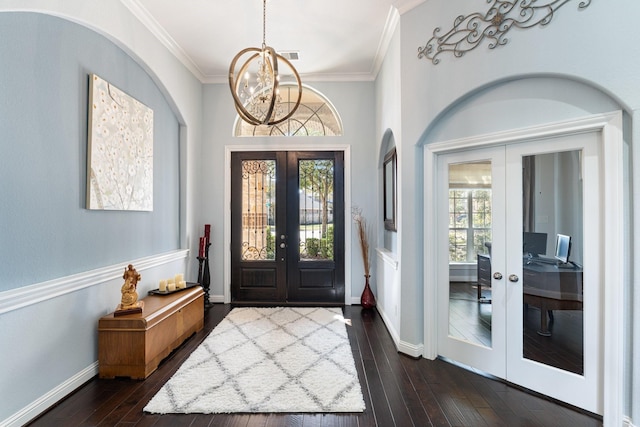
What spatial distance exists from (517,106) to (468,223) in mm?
1067

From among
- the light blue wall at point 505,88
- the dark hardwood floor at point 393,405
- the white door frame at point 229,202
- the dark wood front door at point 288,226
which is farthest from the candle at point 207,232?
the light blue wall at point 505,88

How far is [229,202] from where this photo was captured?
16.0ft

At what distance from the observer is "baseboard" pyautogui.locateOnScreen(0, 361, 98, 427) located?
204 centimetres

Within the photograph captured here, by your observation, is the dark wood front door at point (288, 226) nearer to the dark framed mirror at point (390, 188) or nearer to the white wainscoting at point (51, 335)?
the dark framed mirror at point (390, 188)

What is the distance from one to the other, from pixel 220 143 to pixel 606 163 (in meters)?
4.61

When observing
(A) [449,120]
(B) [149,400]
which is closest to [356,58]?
(A) [449,120]

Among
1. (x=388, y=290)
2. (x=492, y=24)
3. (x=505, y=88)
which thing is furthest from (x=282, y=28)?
(x=388, y=290)

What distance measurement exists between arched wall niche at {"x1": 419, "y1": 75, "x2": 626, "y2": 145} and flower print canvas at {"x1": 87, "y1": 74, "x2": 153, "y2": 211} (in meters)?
3.02

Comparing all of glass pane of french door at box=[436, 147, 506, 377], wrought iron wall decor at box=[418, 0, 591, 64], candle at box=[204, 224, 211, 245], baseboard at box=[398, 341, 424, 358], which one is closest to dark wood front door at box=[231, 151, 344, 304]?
candle at box=[204, 224, 211, 245]

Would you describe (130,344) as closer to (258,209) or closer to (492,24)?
(258,209)

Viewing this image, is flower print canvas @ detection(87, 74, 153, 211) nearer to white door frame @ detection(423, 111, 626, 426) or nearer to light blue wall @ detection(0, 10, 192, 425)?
light blue wall @ detection(0, 10, 192, 425)

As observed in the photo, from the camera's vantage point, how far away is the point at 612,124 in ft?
6.58

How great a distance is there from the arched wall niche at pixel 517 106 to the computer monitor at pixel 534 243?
2.91 ft

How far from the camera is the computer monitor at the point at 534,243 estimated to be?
8.05ft
